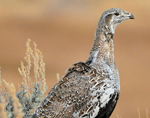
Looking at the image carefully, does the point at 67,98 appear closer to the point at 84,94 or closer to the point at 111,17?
the point at 84,94

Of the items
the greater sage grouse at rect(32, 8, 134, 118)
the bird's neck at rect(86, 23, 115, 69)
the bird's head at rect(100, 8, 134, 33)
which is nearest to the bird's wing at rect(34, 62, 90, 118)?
the greater sage grouse at rect(32, 8, 134, 118)

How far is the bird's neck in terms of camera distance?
12.2ft

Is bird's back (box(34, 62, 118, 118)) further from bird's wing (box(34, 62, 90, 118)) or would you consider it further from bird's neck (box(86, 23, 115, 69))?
bird's neck (box(86, 23, 115, 69))

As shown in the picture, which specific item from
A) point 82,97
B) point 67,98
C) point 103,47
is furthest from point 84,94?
point 103,47

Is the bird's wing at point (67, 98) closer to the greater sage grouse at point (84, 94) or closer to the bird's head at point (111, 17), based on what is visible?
the greater sage grouse at point (84, 94)

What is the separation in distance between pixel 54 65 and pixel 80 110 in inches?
380

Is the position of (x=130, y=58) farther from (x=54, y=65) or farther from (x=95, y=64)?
(x=95, y=64)

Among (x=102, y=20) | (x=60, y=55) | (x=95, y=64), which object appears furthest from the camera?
(x=60, y=55)

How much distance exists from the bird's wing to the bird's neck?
32cm

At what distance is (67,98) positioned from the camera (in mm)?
3402

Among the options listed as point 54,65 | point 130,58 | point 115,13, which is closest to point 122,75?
point 130,58

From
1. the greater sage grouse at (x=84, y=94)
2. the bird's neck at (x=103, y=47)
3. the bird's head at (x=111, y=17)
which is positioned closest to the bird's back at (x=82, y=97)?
the greater sage grouse at (x=84, y=94)

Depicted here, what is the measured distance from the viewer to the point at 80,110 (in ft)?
11.1

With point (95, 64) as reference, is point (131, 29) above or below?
above
